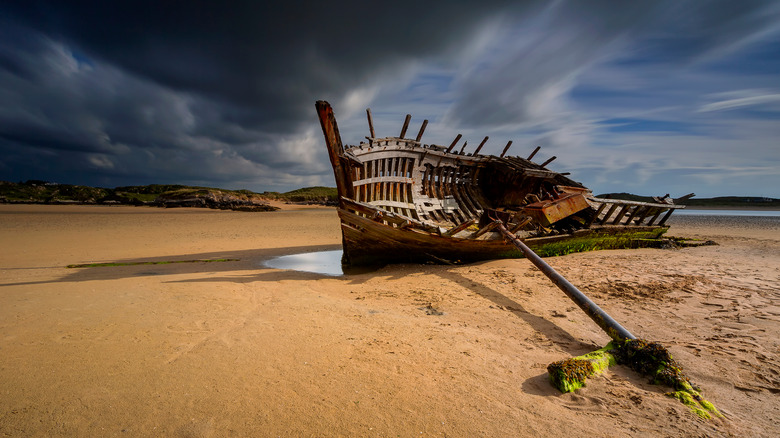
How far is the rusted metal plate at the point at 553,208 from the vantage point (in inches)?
268

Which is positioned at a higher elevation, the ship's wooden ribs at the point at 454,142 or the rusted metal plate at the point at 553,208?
the ship's wooden ribs at the point at 454,142

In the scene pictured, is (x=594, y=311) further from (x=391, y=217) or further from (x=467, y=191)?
(x=467, y=191)

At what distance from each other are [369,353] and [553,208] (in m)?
5.83

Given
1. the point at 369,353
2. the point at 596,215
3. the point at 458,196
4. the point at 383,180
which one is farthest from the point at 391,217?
the point at 596,215

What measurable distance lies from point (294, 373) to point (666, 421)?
2.61m

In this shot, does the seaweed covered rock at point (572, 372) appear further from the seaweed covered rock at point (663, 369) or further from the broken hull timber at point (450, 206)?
the broken hull timber at point (450, 206)

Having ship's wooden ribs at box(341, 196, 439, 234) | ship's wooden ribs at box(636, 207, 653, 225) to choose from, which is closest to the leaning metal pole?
ship's wooden ribs at box(341, 196, 439, 234)

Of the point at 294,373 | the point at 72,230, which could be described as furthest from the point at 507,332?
the point at 72,230

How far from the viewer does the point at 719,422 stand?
Answer: 2.04 meters

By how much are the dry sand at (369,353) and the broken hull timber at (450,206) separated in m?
1.04

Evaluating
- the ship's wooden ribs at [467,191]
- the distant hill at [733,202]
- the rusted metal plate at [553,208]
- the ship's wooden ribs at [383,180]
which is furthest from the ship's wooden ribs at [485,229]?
the distant hill at [733,202]

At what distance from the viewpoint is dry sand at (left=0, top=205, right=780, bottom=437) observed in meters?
2.03

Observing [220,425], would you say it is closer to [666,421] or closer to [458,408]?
[458,408]

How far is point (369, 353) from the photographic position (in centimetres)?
293
